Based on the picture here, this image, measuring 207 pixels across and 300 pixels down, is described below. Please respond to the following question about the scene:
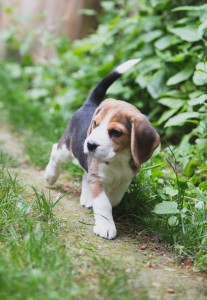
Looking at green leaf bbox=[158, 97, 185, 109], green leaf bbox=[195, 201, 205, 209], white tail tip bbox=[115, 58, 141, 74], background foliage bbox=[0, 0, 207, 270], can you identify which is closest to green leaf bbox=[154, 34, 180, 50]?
background foliage bbox=[0, 0, 207, 270]

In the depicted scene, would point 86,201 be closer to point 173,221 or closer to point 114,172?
point 114,172

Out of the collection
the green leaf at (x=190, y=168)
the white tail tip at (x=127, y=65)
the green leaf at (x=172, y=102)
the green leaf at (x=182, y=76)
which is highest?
the white tail tip at (x=127, y=65)

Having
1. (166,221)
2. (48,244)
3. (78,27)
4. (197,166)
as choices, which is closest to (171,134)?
(197,166)

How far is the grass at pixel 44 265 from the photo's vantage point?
9.10ft

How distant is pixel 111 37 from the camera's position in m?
8.12

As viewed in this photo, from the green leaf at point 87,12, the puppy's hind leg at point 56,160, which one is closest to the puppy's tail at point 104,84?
the puppy's hind leg at point 56,160

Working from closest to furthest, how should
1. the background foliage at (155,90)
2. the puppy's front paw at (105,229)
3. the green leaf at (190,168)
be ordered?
the puppy's front paw at (105,229) < the background foliage at (155,90) < the green leaf at (190,168)

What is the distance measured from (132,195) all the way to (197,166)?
105 centimetres

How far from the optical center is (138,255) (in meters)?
3.75

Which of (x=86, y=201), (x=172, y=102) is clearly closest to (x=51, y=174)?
(x=86, y=201)

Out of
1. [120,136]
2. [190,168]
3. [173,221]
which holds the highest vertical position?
[120,136]

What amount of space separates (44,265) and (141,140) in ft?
4.12

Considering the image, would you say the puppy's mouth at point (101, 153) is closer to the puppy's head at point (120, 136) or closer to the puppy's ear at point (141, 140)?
the puppy's head at point (120, 136)

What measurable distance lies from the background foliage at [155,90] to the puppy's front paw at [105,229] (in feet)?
1.20
